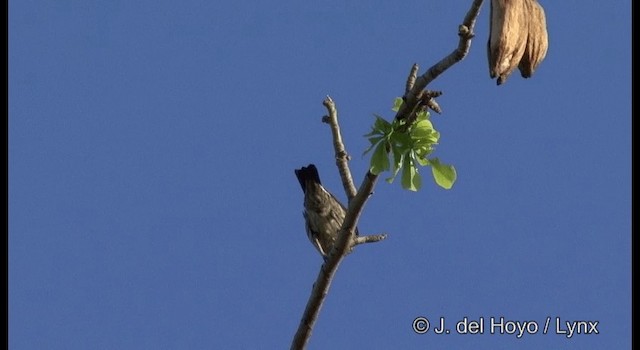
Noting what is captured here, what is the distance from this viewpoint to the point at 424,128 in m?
4.87

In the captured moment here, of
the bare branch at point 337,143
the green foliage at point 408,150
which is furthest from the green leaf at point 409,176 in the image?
the bare branch at point 337,143

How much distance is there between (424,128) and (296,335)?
128 centimetres

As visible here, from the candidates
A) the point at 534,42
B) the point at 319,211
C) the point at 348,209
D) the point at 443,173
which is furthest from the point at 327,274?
the point at 319,211

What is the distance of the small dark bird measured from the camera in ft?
35.4

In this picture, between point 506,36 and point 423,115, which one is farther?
point 423,115

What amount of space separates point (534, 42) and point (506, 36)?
0.24 meters

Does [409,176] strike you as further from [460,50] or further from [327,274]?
[460,50]

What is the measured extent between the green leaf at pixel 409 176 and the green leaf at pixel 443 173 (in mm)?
86

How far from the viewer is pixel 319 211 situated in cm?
1095

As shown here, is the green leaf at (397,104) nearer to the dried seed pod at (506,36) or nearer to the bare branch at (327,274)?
the bare branch at (327,274)

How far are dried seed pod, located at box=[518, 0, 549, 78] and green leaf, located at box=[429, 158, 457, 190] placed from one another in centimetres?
105

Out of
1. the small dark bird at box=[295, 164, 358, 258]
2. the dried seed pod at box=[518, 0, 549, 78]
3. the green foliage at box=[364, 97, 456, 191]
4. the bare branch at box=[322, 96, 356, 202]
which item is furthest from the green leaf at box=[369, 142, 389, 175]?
the small dark bird at box=[295, 164, 358, 258]
